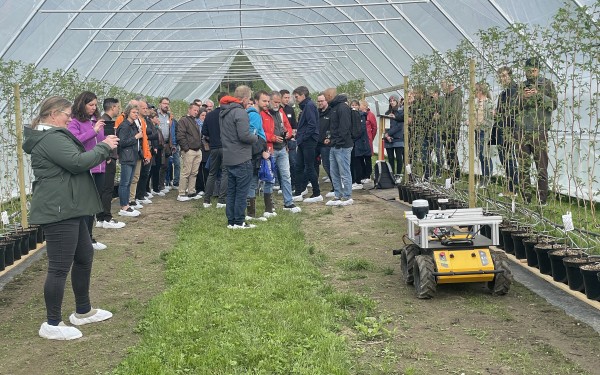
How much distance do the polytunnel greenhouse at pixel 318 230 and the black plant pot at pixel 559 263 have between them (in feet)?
0.05

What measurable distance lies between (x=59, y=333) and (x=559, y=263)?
3.43m

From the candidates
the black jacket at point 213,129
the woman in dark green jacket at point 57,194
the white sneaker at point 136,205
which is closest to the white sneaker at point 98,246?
the woman in dark green jacket at point 57,194

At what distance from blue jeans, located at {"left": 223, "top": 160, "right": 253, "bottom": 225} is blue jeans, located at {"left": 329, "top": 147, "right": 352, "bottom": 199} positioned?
208 cm

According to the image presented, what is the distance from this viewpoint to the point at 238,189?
8.23 metres

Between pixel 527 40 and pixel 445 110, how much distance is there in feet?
9.27

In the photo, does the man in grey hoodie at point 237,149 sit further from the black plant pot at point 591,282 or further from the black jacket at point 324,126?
the black plant pot at point 591,282

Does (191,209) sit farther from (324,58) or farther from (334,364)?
(324,58)

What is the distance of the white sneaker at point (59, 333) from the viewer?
4469 millimetres

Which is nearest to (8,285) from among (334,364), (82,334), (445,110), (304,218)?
(82,334)

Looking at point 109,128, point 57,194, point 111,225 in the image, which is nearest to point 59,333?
point 57,194

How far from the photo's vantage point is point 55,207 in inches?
174

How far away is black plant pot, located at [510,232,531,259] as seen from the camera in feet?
20.1

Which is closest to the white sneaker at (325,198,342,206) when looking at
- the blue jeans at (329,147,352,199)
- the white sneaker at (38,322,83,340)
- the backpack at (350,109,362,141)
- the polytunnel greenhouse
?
the polytunnel greenhouse

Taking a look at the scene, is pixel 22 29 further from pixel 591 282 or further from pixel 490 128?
pixel 591 282
